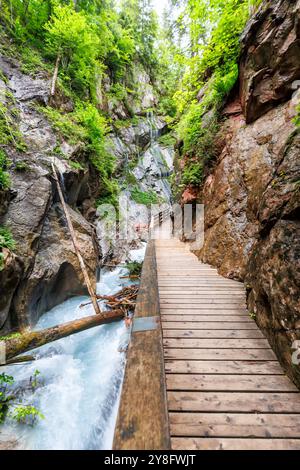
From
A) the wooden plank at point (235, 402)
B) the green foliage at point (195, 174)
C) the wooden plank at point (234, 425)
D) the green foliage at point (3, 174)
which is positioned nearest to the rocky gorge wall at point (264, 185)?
the wooden plank at point (235, 402)

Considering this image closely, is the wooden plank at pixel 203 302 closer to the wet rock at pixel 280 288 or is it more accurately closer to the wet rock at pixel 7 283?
the wet rock at pixel 280 288

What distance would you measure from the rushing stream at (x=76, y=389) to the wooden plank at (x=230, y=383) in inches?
74.1

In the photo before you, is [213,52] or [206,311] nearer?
[206,311]

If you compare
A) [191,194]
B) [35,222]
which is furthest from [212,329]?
[191,194]

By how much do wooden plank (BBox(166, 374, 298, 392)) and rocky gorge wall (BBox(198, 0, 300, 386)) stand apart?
6.5 inches

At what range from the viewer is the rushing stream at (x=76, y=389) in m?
2.78

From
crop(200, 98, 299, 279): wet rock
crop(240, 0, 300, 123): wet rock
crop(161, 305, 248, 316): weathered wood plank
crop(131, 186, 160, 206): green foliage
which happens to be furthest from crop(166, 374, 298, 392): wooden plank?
crop(131, 186, 160, 206): green foliage

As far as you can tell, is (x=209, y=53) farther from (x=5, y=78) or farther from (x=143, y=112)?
(x=143, y=112)

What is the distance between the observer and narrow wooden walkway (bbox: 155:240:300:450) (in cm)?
142

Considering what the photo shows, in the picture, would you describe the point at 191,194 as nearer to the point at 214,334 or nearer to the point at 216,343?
the point at 214,334

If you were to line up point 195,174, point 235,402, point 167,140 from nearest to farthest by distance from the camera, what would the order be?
1. point 235,402
2. point 195,174
3. point 167,140

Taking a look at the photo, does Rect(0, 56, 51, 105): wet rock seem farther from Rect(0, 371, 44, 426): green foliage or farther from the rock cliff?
Rect(0, 371, 44, 426): green foliage

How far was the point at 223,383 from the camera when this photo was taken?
1.84 meters

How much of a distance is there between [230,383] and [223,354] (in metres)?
0.36
